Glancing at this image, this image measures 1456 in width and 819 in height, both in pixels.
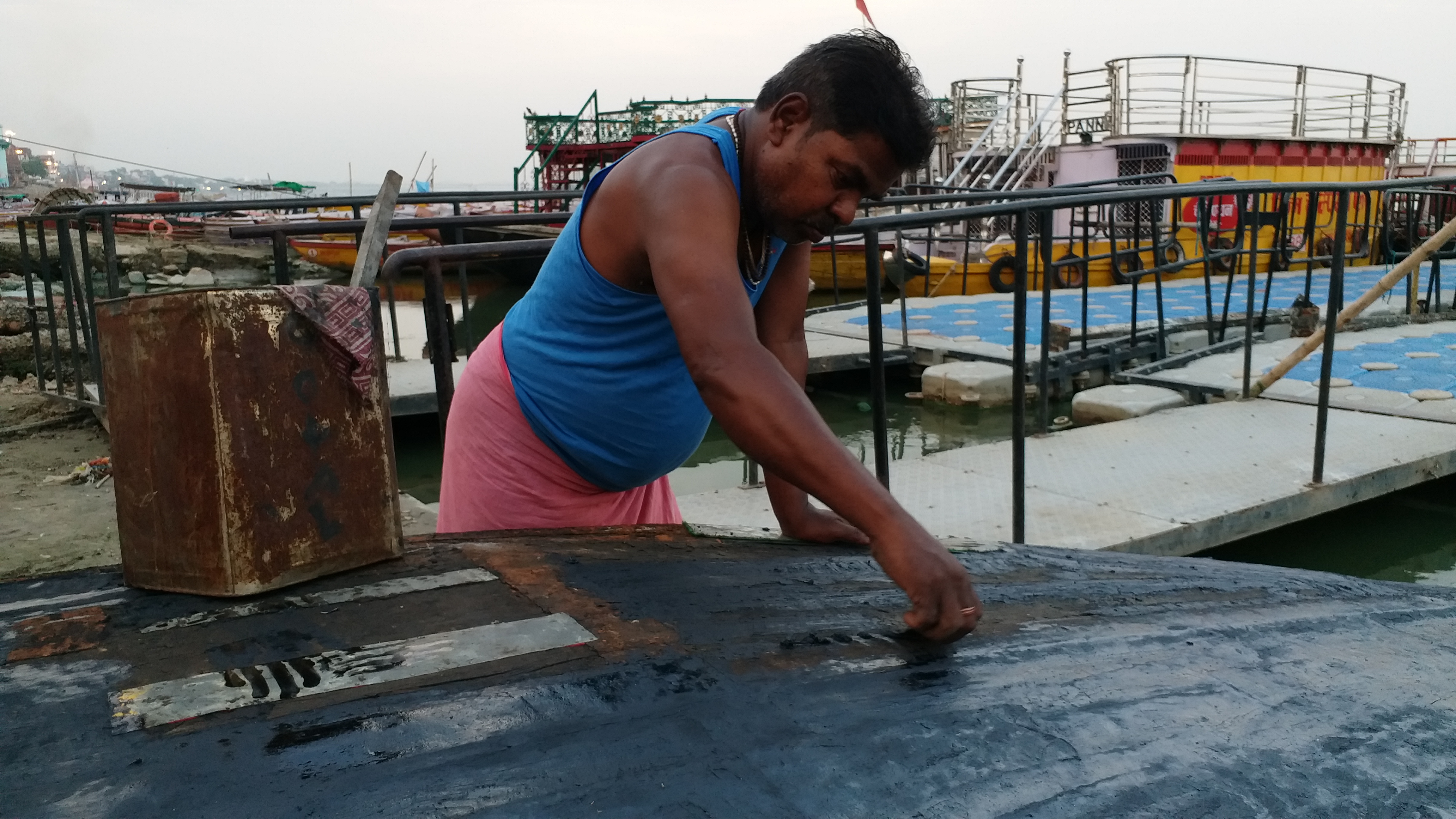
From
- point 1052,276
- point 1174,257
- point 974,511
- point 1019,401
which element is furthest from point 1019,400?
point 1174,257

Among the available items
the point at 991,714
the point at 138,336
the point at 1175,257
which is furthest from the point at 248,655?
the point at 1175,257

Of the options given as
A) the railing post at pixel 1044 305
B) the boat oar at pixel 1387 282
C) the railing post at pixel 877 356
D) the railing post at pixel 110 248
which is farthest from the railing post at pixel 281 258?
the boat oar at pixel 1387 282

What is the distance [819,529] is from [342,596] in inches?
38.5

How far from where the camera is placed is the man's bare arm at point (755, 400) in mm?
1354

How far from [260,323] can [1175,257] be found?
36.2 ft

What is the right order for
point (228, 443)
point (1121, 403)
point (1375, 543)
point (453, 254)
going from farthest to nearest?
point (1121, 403) → point (1375, 543) → point (453, 254) → point (228, 443)

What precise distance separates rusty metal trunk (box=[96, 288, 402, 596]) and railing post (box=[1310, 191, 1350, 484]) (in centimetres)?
395

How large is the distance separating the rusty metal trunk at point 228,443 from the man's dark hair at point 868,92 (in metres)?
0.81

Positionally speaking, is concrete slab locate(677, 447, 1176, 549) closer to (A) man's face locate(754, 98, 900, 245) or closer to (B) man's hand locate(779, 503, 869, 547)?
(B) man's hand locate(779, 503, 869, 547)

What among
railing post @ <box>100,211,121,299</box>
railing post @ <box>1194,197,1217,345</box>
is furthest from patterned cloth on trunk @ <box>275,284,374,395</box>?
railing post @ <box>1194,197,1217,345</box>

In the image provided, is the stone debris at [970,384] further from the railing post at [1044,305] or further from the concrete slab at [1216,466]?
the railing post at [1044,305]

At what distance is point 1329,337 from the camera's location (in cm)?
426

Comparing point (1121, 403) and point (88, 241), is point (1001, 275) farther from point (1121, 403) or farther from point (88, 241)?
point (88, 241)

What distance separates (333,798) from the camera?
2.91 feet
